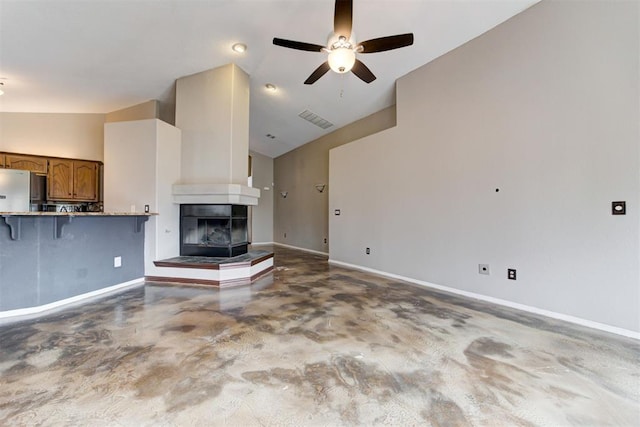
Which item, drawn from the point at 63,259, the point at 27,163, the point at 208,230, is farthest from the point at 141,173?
the point at 27,163

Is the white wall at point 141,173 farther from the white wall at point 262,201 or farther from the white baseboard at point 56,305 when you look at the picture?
the white wall at point 262,201

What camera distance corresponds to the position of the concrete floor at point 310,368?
1.49 m

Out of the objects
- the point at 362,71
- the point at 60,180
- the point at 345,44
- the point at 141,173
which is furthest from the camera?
the point at 60,180

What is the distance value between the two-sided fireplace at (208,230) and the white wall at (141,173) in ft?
1.31

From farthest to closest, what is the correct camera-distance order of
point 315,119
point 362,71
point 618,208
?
point 315,119 → point 362,71 → point 618,208

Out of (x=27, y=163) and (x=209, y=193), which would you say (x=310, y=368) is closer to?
(x=209, y=193)

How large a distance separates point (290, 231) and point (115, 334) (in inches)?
264

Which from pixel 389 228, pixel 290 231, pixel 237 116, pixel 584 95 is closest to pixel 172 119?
pixel 237 116

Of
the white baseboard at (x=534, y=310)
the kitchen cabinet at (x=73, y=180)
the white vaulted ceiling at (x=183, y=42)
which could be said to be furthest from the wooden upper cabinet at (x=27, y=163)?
the white baseboard at (x=534, y=310)

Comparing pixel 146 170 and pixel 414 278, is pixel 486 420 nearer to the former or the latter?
pixel 414 278

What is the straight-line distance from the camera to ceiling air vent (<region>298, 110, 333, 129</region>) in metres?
6.39

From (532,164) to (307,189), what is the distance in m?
5.88

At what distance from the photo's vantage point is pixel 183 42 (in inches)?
156

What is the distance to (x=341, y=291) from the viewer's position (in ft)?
13.0
